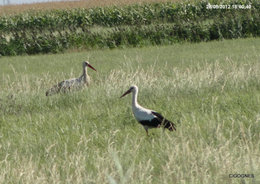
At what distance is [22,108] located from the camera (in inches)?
414

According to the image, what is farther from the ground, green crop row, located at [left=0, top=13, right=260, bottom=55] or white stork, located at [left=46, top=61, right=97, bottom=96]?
white stork, located at [left=46, top=61, right=97, bottom=96]

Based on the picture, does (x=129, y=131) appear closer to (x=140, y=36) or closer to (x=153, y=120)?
(x=153, y=120)

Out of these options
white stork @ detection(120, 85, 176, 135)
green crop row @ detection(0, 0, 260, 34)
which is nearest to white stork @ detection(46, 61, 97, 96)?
white stork @ detection(120, 85, 176, 135)

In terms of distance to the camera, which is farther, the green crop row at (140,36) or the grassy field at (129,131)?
the green crop row at (140,36)

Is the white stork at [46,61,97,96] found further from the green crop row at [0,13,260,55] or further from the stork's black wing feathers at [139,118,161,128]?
the green crop row at [0,13,260,55]

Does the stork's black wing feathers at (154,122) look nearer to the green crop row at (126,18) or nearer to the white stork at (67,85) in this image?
the white stork at (67,85)

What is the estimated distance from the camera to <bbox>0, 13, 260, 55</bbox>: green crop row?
26812 mm

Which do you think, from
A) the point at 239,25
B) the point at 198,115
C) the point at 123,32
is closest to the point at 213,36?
the point at 239,25

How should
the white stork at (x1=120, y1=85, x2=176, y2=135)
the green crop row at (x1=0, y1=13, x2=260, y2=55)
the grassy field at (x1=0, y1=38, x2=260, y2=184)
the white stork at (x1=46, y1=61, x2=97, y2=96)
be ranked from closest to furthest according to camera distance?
the grassy field at (x1=0, y1=38, x2=260, y2=184) < the white stork at (x1=120, y1=85, x2=176, y2=135) < the white stork at (x1=46, y1=61, x2=97, y2=96) < the green crop row at (x1=0, y1=13, x2=260, y2=55)

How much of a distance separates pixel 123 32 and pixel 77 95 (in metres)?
17.0

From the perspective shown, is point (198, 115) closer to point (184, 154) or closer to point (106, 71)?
point (184, 154)

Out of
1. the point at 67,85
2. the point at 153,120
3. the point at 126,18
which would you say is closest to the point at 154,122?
the point at 153,120

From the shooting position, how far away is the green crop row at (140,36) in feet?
88.0

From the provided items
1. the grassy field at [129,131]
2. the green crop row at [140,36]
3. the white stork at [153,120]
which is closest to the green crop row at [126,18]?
the green crop row at [140,36]
